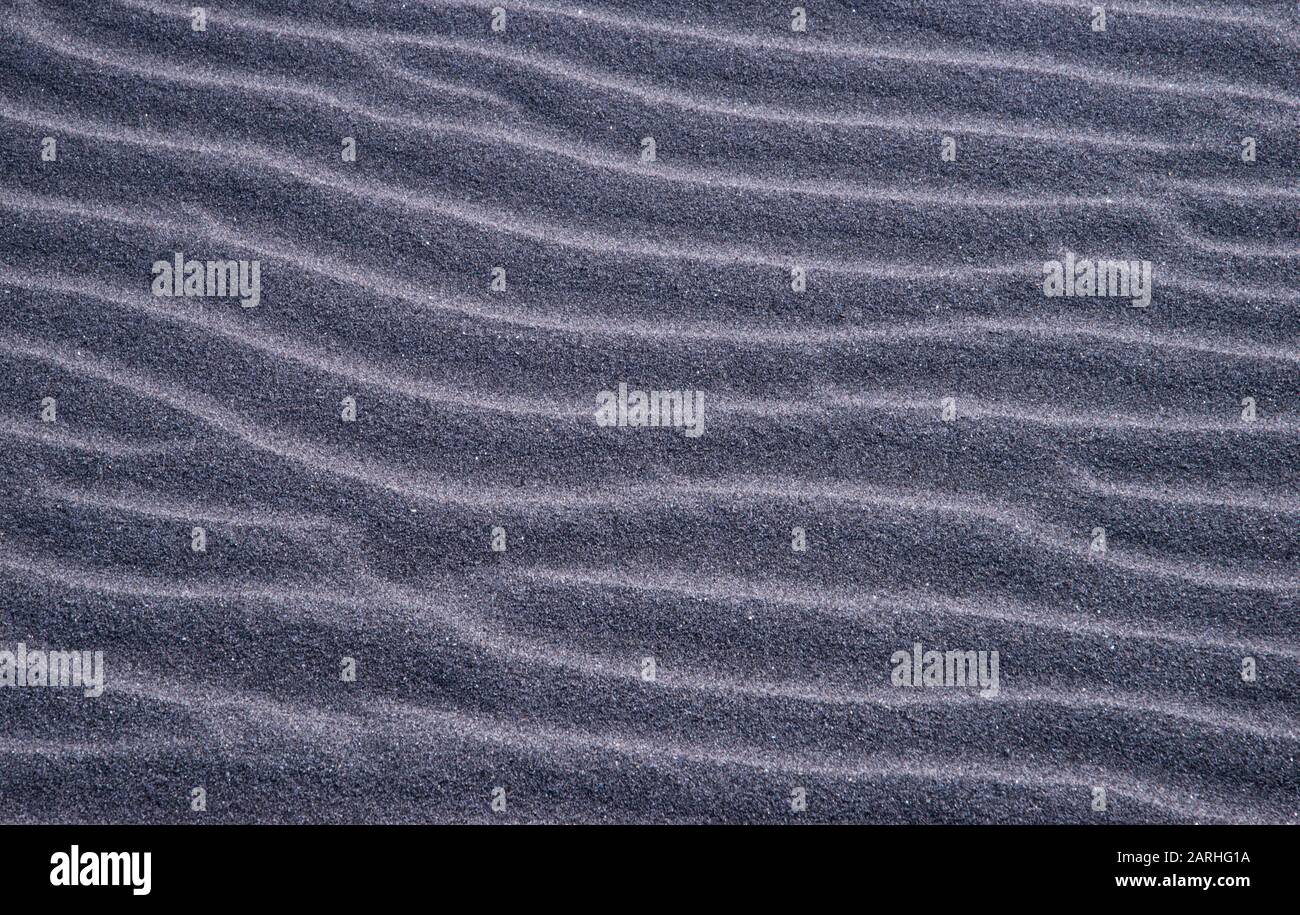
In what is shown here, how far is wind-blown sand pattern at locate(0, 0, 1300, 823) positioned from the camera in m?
1.90

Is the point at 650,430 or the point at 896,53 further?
the point at 896,53

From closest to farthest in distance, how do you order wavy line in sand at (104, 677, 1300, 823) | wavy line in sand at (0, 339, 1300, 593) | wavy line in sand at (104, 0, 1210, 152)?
wavy line in sand at (104, 677, 1300, 823) → wavy line in sand at (0, 339, 1300, 593) → wavy line in sand at (104, 0, 1210, 152)

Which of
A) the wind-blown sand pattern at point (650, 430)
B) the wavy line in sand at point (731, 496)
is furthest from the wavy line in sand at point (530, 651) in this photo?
the wavy line in sand at point (731, 496)

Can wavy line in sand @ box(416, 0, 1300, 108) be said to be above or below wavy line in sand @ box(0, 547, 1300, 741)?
above

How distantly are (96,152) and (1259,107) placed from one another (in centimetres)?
265

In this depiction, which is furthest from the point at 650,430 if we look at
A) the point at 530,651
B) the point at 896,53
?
the point at 896,53

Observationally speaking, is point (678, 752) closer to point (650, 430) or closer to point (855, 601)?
point (855, 601)

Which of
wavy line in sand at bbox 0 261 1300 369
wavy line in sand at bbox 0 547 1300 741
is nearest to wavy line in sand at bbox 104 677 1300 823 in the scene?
wavy line in sand at bbox 0 547 1300 741

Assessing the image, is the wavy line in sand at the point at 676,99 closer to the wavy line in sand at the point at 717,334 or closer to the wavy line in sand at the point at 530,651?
the wavy line in sand at the point at 717,334

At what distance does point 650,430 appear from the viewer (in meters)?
2.06

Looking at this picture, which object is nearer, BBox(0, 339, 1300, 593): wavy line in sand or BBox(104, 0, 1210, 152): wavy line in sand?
BBox(0, 339, 1300, 593): wavy line in sand

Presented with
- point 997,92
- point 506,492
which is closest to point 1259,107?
point 997,92

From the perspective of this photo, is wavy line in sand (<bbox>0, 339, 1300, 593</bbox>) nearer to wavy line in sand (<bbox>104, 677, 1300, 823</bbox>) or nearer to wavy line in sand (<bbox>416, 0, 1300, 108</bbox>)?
wavy line in sand (<bbox>104, 677, 1300, 823</bbox>)

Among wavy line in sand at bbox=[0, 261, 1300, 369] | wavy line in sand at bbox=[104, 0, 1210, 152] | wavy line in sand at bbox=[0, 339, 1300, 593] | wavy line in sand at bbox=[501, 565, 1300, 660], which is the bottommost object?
wavy line in sand at bbox=[501, 565, 1300, 660]
